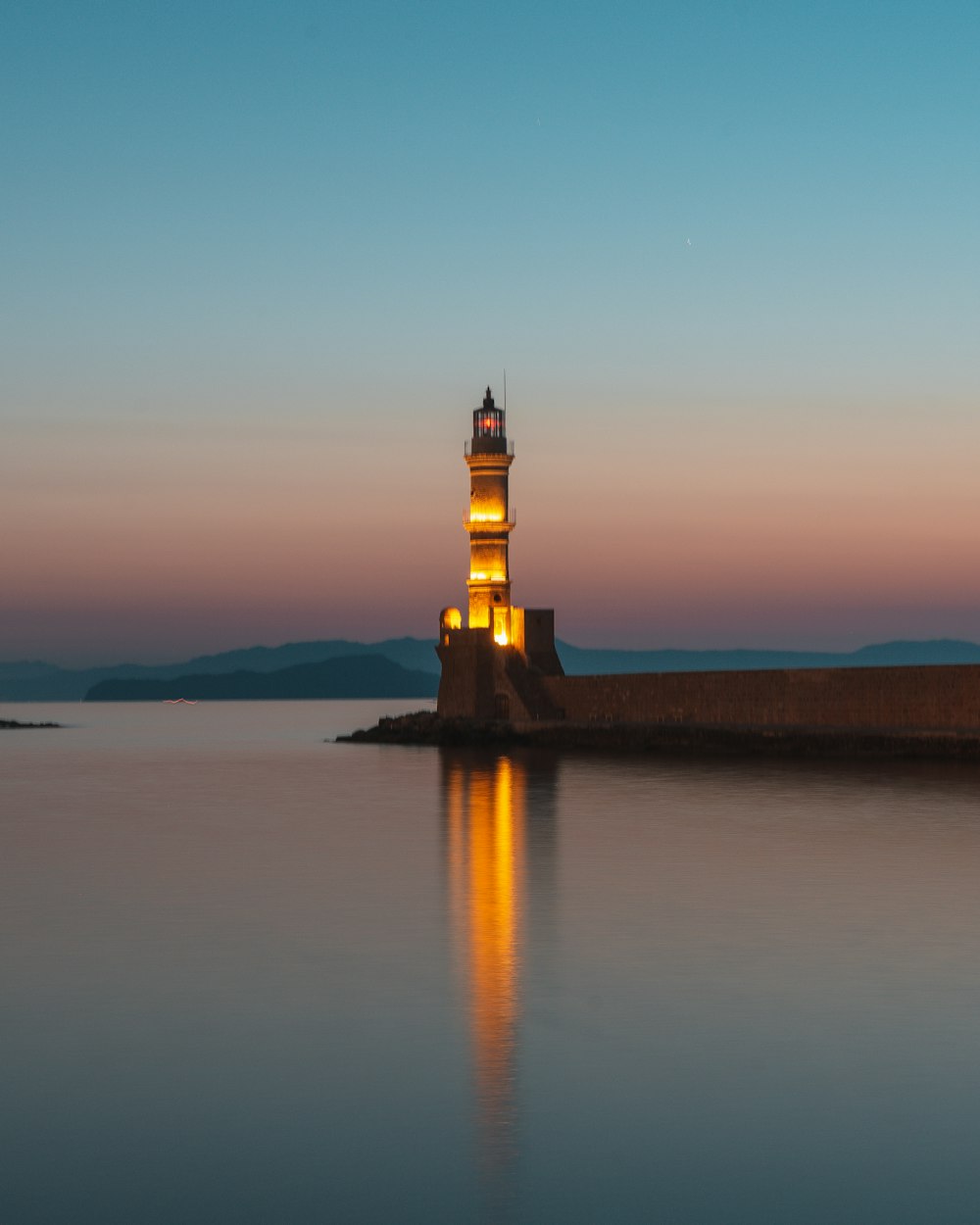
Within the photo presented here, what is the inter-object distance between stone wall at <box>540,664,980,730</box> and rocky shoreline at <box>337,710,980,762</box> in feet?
1.88

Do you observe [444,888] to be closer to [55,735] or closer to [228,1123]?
[228,1123]

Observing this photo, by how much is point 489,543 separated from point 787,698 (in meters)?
12.2

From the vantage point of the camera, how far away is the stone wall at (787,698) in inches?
1394

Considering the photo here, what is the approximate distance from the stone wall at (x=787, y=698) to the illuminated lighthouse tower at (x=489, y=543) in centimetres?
255

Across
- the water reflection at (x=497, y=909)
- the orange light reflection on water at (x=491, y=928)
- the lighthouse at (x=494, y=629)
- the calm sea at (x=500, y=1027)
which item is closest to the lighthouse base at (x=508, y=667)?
the lighthouse at (x=494, y=629)

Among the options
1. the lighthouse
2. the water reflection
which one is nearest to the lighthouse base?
the lighthouse

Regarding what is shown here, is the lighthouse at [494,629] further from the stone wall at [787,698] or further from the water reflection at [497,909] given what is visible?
the water reflection at [497,909]

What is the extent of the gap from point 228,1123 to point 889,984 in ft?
19.0

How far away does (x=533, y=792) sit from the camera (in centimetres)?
3173

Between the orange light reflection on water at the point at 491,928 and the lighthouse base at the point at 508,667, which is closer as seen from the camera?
the orange light reflection on water at the point at 491,928

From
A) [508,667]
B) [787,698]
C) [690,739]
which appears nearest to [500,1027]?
[787,698]

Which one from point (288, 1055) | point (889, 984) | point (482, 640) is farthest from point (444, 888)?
point (482, 640)

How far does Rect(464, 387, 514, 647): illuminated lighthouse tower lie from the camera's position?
47969mm

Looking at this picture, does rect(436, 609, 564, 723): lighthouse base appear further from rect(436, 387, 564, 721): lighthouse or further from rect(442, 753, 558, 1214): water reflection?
rect(442, 753, 558, 1214): water reflection
